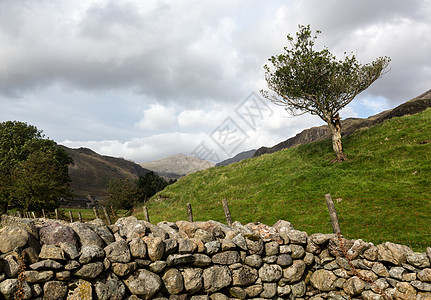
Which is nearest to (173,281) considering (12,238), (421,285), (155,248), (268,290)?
(155,248)

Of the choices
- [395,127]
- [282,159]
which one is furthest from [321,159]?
[395,127]

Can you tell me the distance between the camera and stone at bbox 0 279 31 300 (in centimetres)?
386

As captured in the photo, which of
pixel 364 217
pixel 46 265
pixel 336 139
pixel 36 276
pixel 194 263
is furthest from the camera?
pixel 336 139

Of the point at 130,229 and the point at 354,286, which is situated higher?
the point at 130,229

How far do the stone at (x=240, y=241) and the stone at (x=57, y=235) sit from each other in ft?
12.6

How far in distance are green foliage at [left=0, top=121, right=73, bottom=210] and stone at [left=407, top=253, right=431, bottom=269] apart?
34.0m

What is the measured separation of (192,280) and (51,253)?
3.07 meters

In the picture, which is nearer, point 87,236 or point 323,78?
point 87,236

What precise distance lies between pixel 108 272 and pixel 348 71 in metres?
23.0

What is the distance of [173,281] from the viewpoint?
5500mm

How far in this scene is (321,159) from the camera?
21.0 metres

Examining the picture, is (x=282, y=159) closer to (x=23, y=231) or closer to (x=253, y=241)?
(x=253, y=241)

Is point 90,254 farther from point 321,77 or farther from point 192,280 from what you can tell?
point 321,77

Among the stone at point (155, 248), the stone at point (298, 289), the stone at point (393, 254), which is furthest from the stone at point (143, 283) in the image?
the stone at point (393, 254)
